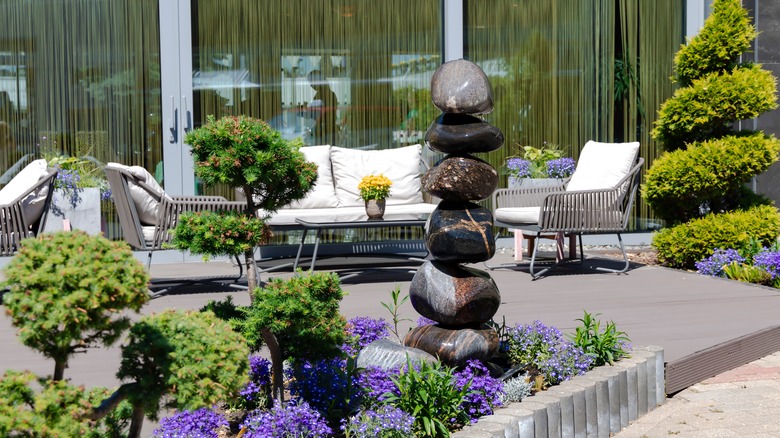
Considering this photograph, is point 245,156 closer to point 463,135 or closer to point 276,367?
point 276,367

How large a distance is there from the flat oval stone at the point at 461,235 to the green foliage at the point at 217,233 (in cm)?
88

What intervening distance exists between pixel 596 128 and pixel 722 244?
9.56 ft

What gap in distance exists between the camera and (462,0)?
989cm

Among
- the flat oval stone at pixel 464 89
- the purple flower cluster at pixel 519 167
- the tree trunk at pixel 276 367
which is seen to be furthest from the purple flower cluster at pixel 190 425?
the purple flower cluster at pixel 519 167

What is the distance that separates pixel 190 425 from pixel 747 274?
5.26m

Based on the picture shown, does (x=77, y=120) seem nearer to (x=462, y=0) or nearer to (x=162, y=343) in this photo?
(x=462, y=0)

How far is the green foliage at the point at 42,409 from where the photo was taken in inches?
76.1

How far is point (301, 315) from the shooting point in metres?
3.14

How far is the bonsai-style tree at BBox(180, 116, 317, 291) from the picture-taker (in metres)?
3.16

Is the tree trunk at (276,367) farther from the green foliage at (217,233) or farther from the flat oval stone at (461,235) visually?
the flat oval stone at (461,235)

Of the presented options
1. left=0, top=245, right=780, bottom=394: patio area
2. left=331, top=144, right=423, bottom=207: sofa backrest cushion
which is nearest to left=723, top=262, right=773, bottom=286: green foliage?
left=0, top=245, right=780, bottom=394: patio area

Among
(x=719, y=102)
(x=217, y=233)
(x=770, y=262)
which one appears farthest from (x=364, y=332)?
(x=719, y=102)

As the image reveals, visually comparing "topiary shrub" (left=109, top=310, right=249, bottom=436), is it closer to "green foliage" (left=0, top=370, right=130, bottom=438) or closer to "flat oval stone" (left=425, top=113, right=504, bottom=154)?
"green foliage" (left=0, top=370, right=130, bottom=438)

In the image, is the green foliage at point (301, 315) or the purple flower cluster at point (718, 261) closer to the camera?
the green foliage at point (301, 315)
